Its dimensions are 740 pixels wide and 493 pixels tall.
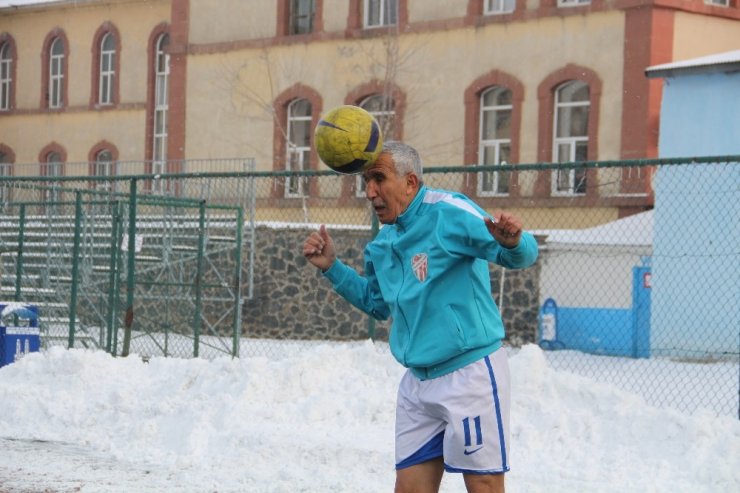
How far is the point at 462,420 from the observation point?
565 centimetres

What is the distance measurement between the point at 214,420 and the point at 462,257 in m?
5.65

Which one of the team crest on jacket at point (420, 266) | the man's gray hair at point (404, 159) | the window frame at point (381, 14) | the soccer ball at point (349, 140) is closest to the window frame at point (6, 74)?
the window frame at point (381, 14)

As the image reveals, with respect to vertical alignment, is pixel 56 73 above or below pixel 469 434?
above

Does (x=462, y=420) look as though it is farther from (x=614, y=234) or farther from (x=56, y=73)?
(x=56, y=73)

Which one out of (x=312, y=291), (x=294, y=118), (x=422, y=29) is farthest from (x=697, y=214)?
(x=294, y=118)

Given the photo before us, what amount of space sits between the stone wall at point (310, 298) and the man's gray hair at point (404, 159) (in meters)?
16.7

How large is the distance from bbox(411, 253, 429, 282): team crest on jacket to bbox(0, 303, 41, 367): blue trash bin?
32.0 feet

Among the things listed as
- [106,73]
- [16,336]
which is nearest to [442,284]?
[16,336]

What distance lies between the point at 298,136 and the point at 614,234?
12584 mm

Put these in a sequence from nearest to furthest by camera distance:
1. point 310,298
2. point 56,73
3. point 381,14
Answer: point 310,298, point 381,14, point 56,73

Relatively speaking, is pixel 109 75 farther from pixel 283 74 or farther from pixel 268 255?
pixel 268 255

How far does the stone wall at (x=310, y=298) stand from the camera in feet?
74.9

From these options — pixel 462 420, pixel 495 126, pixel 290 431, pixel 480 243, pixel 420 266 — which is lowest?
pixel 290 431

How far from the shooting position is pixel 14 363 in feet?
45.0
